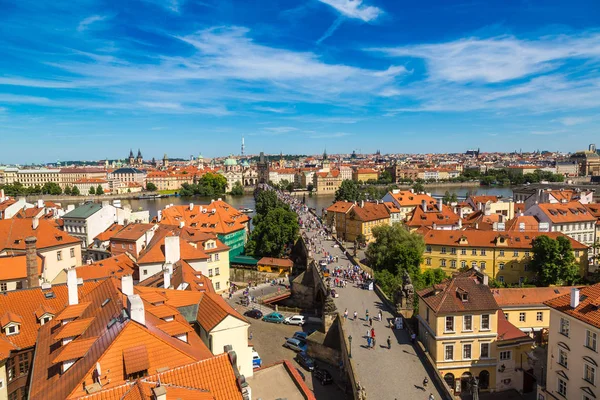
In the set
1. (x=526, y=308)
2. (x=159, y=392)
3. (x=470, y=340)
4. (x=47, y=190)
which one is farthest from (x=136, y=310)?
(x=47, y=190)

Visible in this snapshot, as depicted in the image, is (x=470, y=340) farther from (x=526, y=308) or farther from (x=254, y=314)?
(x=254, y=314)

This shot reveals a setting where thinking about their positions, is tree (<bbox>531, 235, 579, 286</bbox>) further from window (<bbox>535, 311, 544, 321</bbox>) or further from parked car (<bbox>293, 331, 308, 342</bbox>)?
parked car (<bbox>293, 331, 308, 342</bbox>)

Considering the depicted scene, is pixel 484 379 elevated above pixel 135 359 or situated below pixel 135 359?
below

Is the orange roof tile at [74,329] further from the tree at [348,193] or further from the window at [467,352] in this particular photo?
the tree at [348,193]

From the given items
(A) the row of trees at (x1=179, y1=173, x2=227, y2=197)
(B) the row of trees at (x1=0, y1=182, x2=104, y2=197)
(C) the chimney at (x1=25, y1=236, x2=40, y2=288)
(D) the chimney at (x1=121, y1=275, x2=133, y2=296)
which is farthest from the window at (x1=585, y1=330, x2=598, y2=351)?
(B) the row of trees at (x1=0, y1=182, x2=104, y2=197)

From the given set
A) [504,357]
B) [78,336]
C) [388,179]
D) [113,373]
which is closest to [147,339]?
[113,373]

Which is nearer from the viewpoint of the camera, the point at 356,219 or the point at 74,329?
the point at 74,329

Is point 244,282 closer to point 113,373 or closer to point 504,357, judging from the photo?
point 504,357

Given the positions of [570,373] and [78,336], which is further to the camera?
[570,373]
